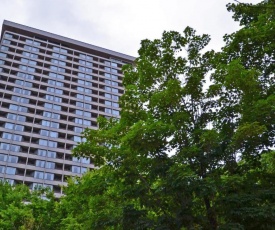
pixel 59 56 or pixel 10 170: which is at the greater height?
pixel 59 56

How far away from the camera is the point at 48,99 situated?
269 ft

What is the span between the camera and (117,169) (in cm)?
973

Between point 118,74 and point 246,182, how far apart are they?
296 feet

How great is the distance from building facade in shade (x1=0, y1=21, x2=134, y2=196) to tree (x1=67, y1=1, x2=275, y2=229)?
5862 centimetres

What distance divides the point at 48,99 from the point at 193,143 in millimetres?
76509

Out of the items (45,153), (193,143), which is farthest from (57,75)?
(193,143)

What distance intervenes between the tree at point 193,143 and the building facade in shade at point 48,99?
2308 inches

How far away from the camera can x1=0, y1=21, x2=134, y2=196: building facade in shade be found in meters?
69.2

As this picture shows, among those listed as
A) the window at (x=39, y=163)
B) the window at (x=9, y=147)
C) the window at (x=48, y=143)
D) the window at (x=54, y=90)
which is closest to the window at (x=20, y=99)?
the window at (x=54, y=90)

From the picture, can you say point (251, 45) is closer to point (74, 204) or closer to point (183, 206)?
point (183, 206)

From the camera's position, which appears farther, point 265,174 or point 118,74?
point 118,74

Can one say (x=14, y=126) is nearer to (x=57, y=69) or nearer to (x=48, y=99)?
(x=48, y=99)

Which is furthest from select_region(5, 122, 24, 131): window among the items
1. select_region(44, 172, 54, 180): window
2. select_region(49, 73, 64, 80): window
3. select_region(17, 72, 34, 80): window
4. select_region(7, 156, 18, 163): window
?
select_region(49, 73, 64, 80): window

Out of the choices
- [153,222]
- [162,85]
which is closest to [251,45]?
[162,85]
